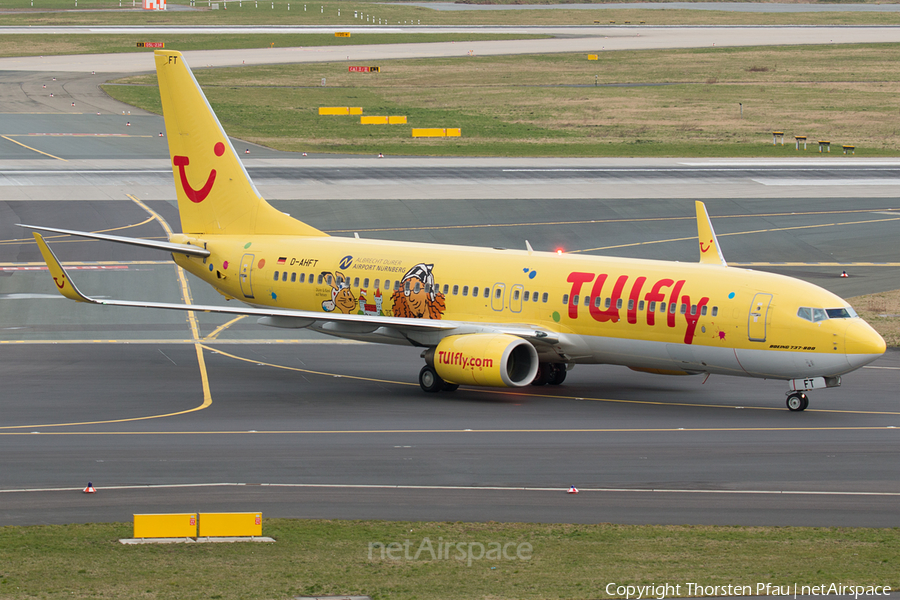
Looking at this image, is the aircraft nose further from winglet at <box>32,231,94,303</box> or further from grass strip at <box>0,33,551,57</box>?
grass strip at <box>0,33,551,57</box>

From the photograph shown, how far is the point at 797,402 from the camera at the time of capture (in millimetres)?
36625

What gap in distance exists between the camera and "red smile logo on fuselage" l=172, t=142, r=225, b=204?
150 feet

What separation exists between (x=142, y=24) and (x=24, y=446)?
6429 inches

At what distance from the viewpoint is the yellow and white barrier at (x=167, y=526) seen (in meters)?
23.4

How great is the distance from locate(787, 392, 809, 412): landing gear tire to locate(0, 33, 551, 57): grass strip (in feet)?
416

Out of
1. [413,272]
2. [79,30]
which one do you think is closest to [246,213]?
[413,272]

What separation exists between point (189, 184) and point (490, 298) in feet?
46.5

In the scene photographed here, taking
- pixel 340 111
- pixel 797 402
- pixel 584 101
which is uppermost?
pixel 584 101

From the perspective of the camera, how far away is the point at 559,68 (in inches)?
5517

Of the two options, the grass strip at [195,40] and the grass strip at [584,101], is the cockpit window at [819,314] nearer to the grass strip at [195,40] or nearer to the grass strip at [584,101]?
the grass strip at [584,101]
